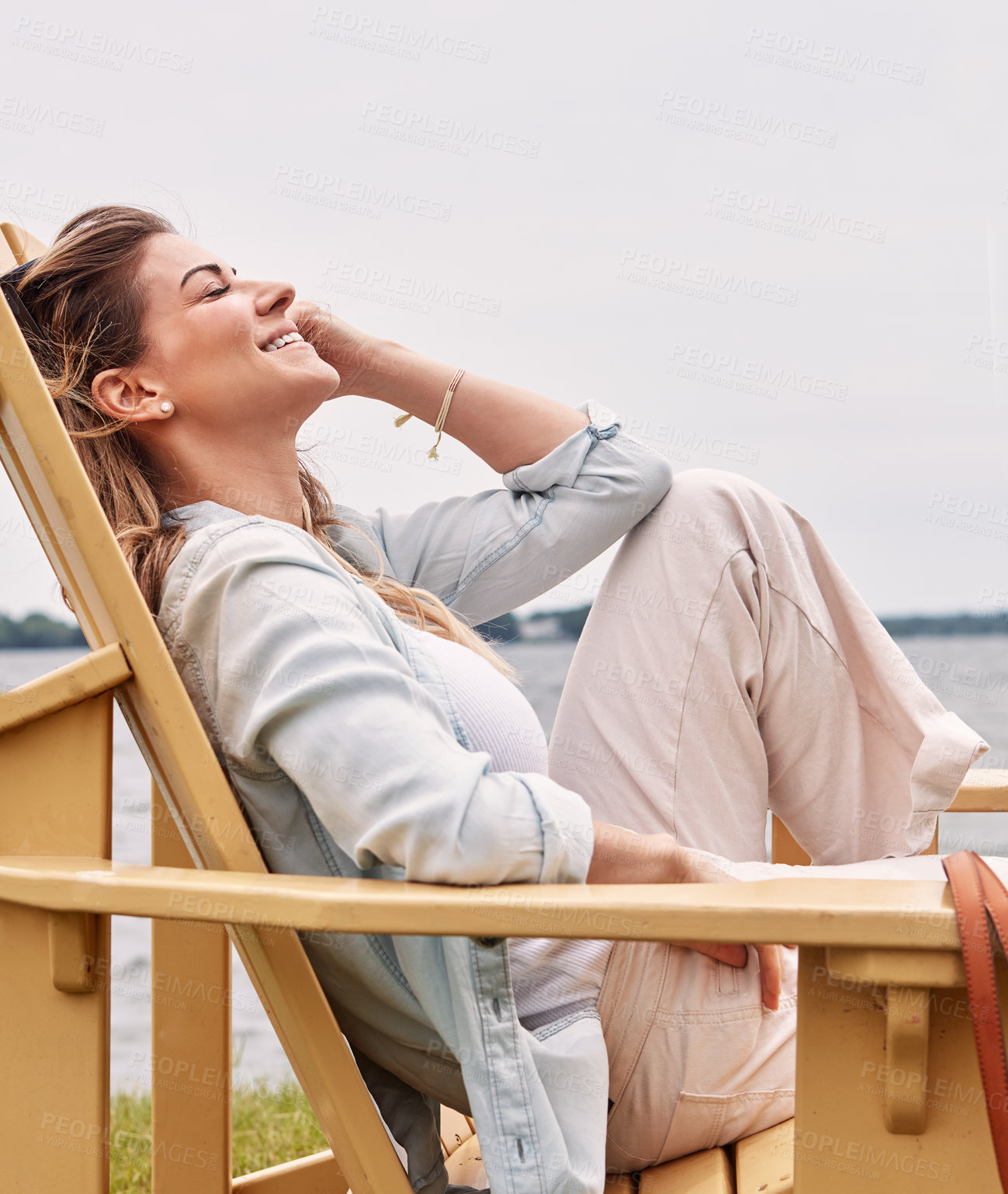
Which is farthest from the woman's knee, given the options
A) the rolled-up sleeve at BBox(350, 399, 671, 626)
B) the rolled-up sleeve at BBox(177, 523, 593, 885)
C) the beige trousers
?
the rolled-up sleeve at BBox(177, 523, 593, 885)

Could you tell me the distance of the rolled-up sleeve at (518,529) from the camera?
1.90m

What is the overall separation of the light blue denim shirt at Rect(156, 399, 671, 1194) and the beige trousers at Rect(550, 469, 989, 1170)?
0.37 metres

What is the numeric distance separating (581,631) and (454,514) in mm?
404

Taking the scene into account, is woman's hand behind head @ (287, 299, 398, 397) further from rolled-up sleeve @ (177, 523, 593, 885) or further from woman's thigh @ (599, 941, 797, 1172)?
woman's thigh @ (599, 941, 797, 1172)

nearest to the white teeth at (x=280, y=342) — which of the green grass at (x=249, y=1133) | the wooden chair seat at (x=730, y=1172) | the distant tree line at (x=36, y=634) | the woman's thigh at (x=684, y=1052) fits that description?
the woman's thigh at (x=684, y=1052)

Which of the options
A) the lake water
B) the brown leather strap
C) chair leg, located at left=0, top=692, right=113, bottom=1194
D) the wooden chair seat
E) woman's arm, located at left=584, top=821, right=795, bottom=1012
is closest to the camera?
the brown leather strap

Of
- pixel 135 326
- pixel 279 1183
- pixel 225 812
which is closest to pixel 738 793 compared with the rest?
pixel 225 812

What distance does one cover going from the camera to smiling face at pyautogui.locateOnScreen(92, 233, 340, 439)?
1.61 m

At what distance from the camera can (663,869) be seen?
1326 millimetres

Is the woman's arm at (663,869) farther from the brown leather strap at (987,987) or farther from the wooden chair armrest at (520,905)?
the brown leather strap at (987,987)

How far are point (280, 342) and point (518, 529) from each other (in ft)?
1.74

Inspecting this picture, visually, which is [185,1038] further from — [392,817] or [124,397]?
[124,397]

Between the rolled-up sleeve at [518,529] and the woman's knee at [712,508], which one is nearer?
the woman's knee at [712,508]

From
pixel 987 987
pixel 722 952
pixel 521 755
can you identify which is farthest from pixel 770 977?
pixel 987 987
